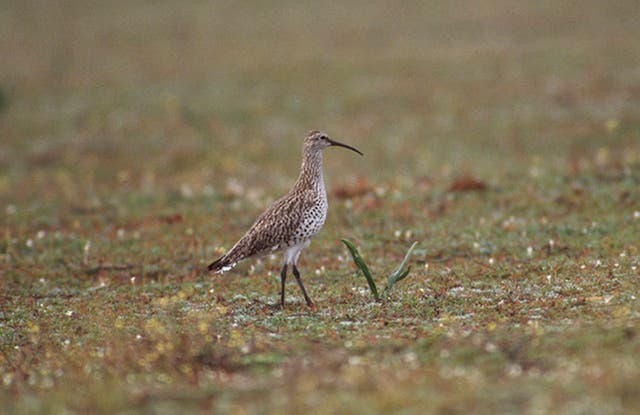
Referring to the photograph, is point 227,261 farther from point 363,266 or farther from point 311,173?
point 363,266

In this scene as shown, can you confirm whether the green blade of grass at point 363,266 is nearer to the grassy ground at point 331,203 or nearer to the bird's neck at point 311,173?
the grassy ground at point 331,203

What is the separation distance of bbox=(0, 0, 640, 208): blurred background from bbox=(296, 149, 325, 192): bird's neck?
9112 mm

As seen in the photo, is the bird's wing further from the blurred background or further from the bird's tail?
the blurred background

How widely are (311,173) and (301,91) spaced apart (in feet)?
68.4

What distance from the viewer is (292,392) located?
28.2ft

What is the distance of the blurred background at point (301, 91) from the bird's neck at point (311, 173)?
9.11 metres

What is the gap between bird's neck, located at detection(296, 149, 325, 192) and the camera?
14.2 meters

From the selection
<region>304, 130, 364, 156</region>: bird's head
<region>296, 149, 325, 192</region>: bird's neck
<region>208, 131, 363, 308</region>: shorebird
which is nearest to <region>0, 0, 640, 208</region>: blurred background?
<region>304, 130, 364, 156</region>: bird's head

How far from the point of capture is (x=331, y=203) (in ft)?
69.4

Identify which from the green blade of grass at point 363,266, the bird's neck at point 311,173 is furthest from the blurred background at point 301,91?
the green blade of grass at point 363,266

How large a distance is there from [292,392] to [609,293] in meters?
5.94

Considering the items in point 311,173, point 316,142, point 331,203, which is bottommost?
point 331,203

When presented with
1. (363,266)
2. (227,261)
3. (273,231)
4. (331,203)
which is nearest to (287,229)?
(273,231)

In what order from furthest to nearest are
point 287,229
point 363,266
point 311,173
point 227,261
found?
point 311,173
point 227,261
point 287,229
point 363,266
